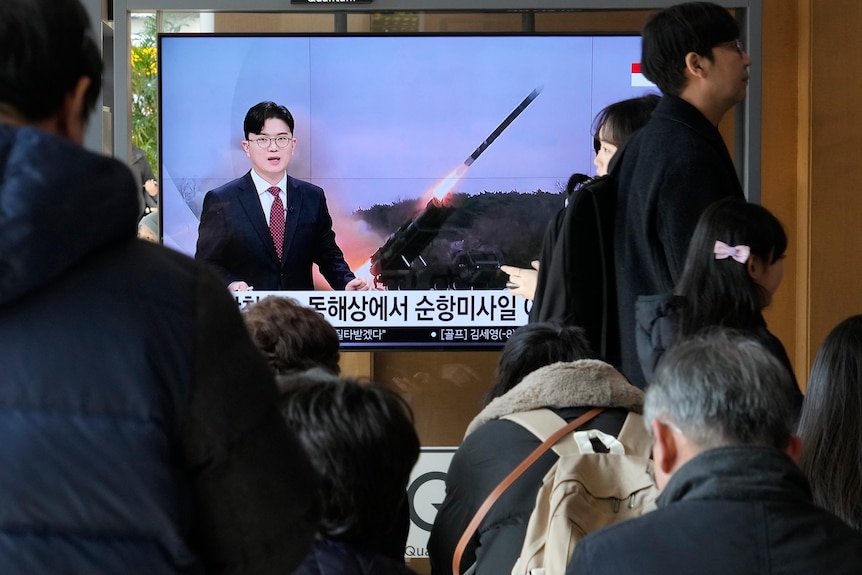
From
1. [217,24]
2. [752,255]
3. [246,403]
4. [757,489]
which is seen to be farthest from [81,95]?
[217,24]

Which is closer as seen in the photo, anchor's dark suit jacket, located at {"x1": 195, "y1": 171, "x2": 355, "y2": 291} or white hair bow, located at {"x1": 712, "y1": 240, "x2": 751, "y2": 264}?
white hair bow, located at {"x1": 712, "y1": 240, "x2": 751, "y2": 264}

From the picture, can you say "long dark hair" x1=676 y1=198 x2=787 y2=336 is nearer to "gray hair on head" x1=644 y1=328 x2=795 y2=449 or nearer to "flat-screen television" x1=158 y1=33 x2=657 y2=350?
"gray hair on head" x1=644 y1=328 x2=795 y2=449

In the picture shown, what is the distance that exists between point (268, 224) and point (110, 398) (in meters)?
3.24

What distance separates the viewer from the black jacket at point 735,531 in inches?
57.1

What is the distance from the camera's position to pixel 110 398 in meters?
1.07

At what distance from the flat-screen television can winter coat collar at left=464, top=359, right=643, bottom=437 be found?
69.6 inches

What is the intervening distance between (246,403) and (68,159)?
0.29m

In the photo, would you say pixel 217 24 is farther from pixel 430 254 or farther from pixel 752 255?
pixel 752 255

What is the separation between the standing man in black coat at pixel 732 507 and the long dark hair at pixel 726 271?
3.16 ft

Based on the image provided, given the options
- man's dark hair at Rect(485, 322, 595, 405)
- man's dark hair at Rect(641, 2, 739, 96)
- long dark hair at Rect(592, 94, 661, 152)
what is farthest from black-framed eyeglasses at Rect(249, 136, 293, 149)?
man's dark hair at Rect(485, 322, 595, 405)

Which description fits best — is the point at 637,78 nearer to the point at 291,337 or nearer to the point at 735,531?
the point at 291,337

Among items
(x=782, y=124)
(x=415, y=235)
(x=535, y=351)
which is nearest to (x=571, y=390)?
(x=535, y=351)

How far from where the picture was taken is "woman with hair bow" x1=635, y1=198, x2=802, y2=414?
2.57 meters

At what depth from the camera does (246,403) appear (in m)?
1.13
